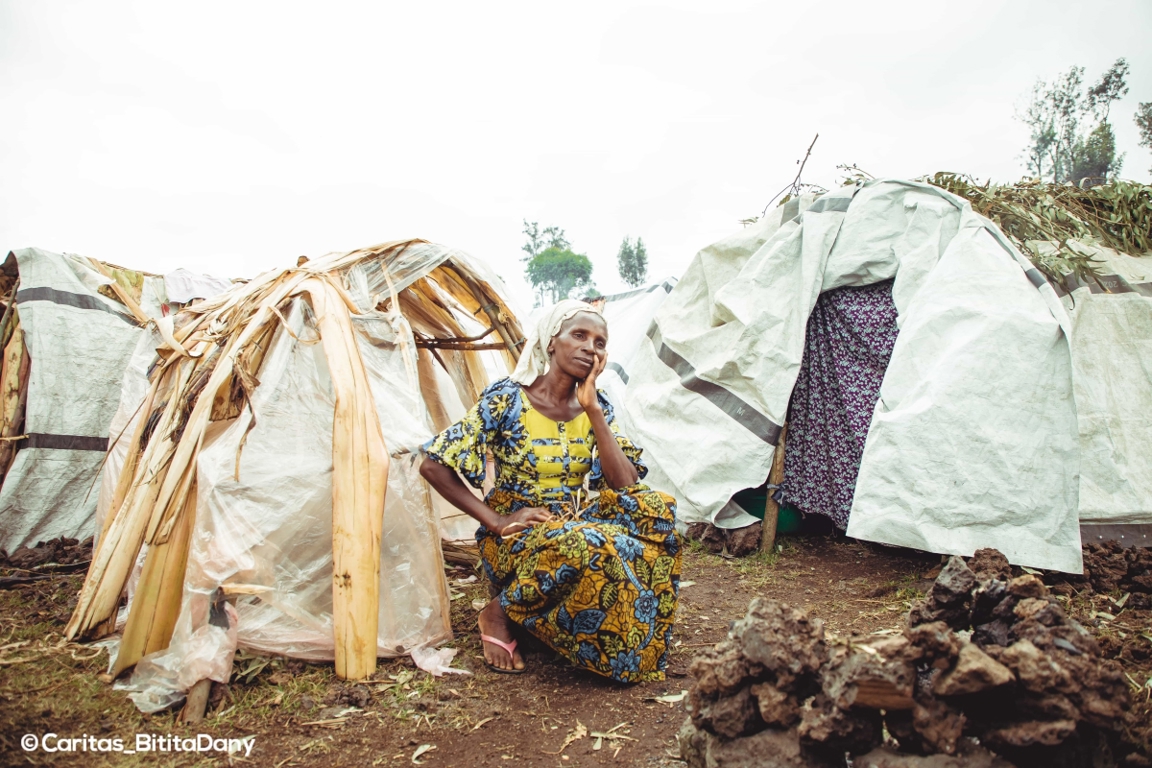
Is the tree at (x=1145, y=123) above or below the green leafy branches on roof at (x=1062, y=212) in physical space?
above

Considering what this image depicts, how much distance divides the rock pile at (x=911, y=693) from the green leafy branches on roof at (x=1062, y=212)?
3.44 metres

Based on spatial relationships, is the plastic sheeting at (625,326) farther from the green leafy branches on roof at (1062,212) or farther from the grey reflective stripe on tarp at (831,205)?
the green leafy branches on roof at (1062,212)

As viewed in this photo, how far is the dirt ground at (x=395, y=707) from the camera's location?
206 cm

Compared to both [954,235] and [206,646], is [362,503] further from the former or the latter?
[954,235]

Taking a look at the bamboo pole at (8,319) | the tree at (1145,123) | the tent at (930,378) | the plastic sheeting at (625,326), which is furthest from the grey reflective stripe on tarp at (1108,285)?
the tree at (1145,123)

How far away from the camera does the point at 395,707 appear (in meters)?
2.38

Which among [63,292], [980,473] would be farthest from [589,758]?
[63,292]

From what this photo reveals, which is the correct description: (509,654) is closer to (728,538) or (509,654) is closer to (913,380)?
(728,538)

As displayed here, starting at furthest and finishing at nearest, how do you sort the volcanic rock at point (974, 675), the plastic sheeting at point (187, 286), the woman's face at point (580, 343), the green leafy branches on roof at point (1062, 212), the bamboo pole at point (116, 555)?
1. the plastic sheeting at point (187, 286)
2. the green leafy branches on roof at point (1062, 212)
3. the woman's face at point (580, 343)
4. the bamboo pole at point (116, 555)
5. the volcanic rock at point (974, 675)

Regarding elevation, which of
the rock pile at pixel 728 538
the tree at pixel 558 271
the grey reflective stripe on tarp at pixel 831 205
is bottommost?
the rock pile at pixel 728 538

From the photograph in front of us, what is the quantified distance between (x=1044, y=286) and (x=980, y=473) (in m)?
1.10

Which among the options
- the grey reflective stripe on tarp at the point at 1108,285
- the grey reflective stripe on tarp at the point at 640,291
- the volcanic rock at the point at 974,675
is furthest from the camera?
the grey reflective stripe on tarp at the point at 640,291

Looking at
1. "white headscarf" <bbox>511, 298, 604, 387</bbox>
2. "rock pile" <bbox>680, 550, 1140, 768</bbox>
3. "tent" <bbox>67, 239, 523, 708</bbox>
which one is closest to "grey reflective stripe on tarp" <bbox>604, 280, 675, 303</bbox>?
"white headscarf" <bbox>511, 298, 604, 387</bbox>

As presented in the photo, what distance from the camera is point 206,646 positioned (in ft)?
7.75
